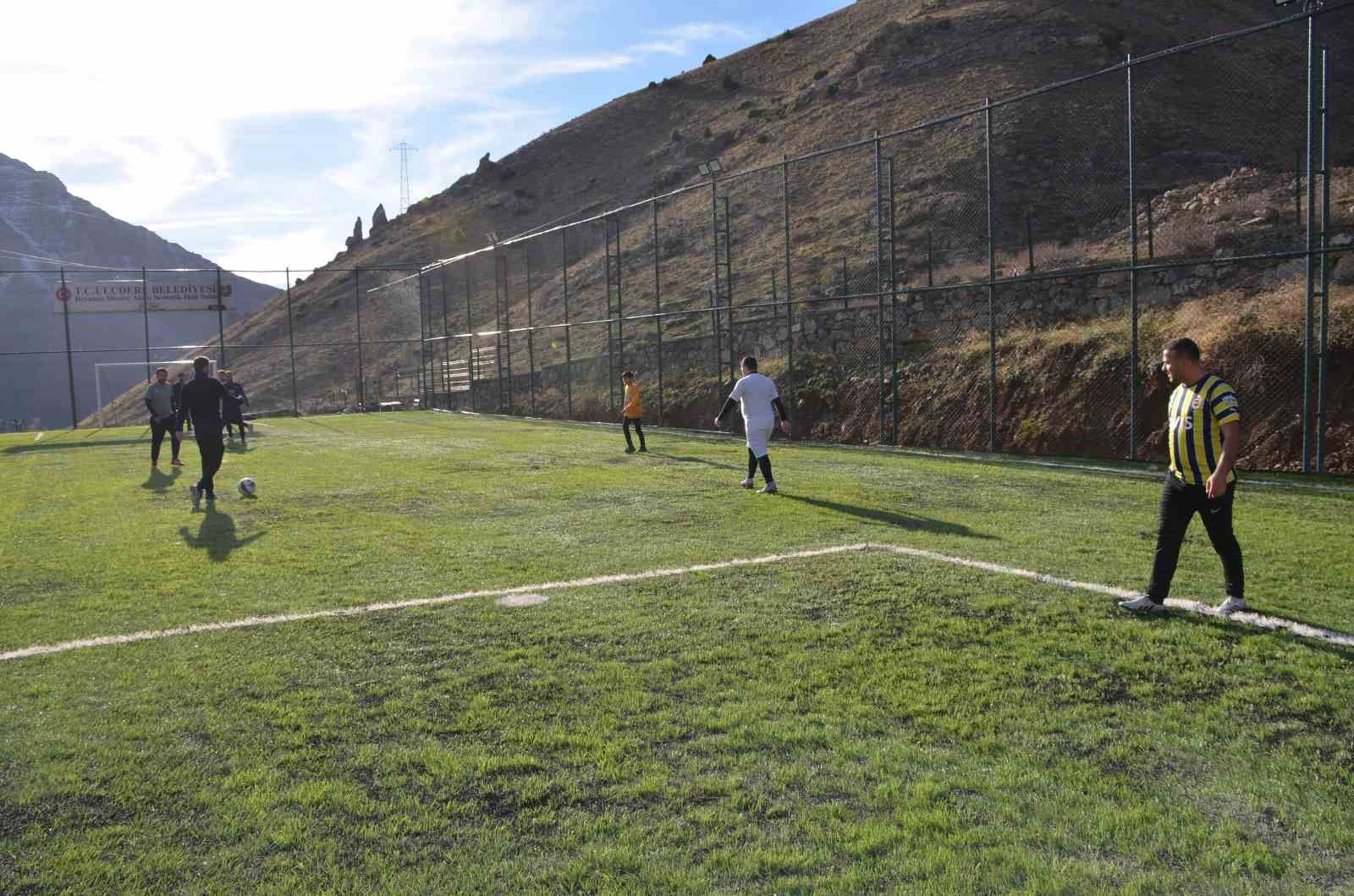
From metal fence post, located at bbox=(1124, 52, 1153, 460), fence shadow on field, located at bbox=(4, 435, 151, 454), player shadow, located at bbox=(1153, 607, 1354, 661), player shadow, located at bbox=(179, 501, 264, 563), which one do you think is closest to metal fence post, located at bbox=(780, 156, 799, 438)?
metal fence post, located at bbox=(1124, 52, 1153, 460)

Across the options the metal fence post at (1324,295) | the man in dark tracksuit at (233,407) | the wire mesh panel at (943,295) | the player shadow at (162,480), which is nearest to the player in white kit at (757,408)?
the wire mesh panel at (943,295)

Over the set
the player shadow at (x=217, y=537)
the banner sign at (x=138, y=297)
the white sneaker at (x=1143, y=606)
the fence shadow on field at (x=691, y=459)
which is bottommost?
the white sneaker at (x=1143, y=606)

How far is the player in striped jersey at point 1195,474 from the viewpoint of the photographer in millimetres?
6406

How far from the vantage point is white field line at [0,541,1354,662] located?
6336 mm

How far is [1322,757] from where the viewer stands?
170 inches

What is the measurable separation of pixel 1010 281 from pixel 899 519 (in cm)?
705

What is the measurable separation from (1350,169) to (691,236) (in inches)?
914

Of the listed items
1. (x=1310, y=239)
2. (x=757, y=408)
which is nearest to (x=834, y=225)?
(x=1310, y=239)

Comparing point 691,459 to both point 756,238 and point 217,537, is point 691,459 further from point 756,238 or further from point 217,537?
point 756,238

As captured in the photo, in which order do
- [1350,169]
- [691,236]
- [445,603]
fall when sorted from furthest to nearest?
1. [691,236]
2. [1350,169]
3. [445,603]

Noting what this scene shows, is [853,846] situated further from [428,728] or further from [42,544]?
[42,544]

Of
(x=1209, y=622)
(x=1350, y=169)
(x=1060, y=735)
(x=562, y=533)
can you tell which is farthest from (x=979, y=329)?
(x=1060, y=735)

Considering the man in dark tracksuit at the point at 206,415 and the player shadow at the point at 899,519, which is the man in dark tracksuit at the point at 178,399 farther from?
the player shadow at the point at 899,519

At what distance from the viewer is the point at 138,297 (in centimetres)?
4191
